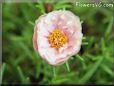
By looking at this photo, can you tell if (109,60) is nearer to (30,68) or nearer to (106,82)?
(106,82)

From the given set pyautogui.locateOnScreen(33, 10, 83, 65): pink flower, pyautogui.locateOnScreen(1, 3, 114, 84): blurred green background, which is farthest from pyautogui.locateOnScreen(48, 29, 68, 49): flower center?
pyautogui.locateOnScreen(1, 3, 114, 84): blurred green background

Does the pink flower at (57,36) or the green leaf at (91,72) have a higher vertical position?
the pink flower at (57,36)

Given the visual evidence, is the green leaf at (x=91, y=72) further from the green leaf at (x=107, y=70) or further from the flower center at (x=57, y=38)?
the flower center at (x=57, y=38)

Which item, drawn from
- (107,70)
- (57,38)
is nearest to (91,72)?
(107,70)

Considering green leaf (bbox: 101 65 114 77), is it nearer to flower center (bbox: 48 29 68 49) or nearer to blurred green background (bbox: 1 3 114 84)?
blurred green background (bbox: 1 3 114 84)

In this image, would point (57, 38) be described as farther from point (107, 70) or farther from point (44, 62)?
point (107, 70)

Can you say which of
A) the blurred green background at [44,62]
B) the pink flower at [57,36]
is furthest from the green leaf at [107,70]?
the pink flower at [57,36]

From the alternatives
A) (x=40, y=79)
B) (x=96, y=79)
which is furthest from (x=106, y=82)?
(x=40, y=79)

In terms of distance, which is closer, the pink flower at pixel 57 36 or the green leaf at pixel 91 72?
the pink flower at pixel 57 36
